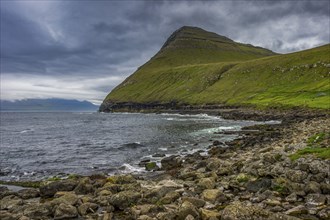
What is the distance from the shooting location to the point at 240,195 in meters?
20.5

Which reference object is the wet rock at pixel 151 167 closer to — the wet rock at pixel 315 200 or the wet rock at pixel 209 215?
the wet rock at pixel 209 215

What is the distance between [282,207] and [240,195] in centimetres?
337

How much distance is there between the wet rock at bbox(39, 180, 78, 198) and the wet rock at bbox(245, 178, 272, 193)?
1369 centimetres

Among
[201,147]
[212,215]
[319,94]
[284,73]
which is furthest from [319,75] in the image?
[212,215]

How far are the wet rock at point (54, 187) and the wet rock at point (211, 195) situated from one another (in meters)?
11.2

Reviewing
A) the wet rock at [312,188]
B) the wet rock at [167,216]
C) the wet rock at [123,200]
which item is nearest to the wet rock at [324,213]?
the wet rock at [312,188]

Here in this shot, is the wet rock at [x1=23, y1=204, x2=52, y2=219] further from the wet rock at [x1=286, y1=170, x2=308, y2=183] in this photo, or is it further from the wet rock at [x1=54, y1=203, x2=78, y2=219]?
the wet rock at [x1=286, y1=170, x2=308, y2=183]

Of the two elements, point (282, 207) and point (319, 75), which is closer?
point (282, 207)

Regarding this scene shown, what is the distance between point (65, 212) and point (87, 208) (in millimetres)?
1349

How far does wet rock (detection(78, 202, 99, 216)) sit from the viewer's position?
19373 mm

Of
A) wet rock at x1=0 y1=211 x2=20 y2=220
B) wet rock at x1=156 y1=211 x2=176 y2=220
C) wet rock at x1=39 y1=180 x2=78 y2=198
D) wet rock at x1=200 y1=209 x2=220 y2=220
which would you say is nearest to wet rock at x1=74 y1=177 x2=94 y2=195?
wet rock at x1=39 y1=180 x2=78 y2=198

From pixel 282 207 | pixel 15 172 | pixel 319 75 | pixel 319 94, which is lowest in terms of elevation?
pixel 15 172

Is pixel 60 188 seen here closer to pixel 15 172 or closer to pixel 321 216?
pixel 15 172

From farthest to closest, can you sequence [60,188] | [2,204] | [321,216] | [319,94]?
[319,94] < [60,188] < [2,204] < [321,216]
